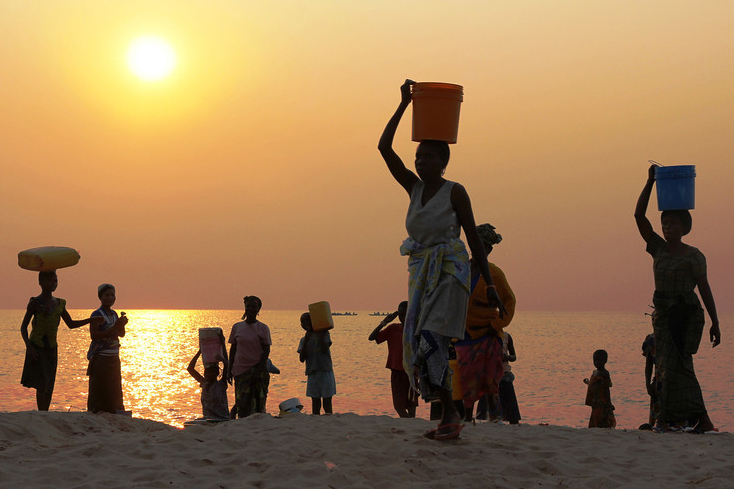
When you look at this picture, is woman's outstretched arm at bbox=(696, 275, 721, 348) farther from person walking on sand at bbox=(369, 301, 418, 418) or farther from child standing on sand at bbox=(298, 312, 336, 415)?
child standing on sand at bbox=(298, 312, 336, 415)

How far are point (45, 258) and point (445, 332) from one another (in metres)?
6.37

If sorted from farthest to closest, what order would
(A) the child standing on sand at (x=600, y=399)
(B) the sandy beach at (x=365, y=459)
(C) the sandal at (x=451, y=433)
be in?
(A) the child standing on sand at (x=600, y=399) → (C) the sandal at (x=451, y=433) → (B) the sandy beach at (x=365, y=459)

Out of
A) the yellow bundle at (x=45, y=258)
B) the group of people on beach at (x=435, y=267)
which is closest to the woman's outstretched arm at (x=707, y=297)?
the group of people on beach at (x=435, y=267)

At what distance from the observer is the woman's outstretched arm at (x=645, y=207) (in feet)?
26.8

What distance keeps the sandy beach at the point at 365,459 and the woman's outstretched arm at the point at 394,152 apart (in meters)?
2.18

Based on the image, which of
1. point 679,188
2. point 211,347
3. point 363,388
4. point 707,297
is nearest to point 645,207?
point 679,188

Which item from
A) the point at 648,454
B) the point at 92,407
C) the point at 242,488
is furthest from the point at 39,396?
the point at 648,454

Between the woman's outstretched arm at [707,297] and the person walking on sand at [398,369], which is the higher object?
the woman's outstretched arm at [707,297]

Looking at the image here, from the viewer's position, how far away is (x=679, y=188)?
791 cm

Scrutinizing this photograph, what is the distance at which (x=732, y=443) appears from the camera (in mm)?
7020

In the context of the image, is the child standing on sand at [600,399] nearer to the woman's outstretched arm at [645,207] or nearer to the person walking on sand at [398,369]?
the person walking on sand at [398,369]

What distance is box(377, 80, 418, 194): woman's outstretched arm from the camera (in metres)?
6.42

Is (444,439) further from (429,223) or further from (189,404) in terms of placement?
(189,404)

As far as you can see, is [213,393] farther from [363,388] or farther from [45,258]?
[363,388]
